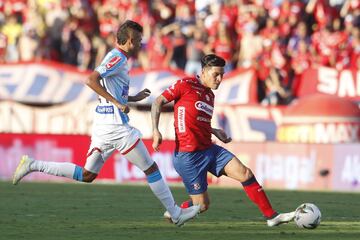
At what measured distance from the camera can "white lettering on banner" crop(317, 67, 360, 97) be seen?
83.4 feet

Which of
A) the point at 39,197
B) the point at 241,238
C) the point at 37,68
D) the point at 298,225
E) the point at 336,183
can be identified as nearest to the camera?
the point at 241,238

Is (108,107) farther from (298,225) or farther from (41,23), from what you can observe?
(41,23)

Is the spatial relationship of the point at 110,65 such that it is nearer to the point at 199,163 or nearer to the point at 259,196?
the point at 199,163

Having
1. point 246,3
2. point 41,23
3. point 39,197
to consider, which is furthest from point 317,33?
point 39,197

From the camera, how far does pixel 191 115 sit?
12156 mm

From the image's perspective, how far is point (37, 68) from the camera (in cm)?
2573

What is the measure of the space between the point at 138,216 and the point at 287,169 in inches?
404

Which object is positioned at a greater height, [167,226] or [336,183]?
[167,226]

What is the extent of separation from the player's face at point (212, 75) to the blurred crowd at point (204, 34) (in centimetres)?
1370

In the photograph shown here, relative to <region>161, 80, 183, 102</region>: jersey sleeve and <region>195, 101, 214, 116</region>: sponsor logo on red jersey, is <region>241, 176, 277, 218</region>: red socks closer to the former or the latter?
<region>195, 101, 214, 116</region>: sponsor logo on red jersey

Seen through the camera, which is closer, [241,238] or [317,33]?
[241,238]

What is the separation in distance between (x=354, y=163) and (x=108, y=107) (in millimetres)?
11817

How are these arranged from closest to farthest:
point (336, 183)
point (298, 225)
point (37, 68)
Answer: point (298, 225), point (336, 183), point (37, 68)

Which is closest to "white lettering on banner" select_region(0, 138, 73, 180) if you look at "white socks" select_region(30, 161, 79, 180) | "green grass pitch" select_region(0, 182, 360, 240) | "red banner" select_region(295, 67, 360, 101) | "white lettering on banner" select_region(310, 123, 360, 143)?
"green grass pitch" select_region(0, 182, 360, 240)
